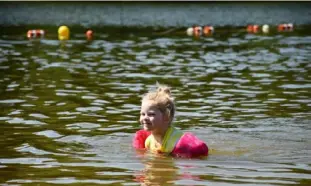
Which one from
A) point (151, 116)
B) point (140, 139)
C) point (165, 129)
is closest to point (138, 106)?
point (140, 139)

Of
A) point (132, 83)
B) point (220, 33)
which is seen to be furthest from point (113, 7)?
point (132, 83)

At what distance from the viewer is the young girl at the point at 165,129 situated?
9.15m

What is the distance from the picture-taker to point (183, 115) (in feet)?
41.3

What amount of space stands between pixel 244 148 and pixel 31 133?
311cm

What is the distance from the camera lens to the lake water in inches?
329

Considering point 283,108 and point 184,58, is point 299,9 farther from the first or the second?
point 283,108

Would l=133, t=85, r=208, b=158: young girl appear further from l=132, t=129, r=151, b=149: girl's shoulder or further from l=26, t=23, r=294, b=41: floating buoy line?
l=26, t=23, r=294, b=41: floating buoy line

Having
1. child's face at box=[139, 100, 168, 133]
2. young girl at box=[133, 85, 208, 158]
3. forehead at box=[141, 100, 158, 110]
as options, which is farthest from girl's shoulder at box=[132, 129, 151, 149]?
forehead at box=[141, 100, 158, 110]

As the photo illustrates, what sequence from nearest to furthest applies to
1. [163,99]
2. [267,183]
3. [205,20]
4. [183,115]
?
[267,183], [163,99], [183,115], [205,20]

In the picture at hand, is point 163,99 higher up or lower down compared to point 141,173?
higher up

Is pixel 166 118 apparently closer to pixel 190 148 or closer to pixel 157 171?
pixel 190 148

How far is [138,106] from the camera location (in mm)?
13719

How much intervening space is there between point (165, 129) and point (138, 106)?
4.35 m

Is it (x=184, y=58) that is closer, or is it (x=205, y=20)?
(x=184, y=58)
